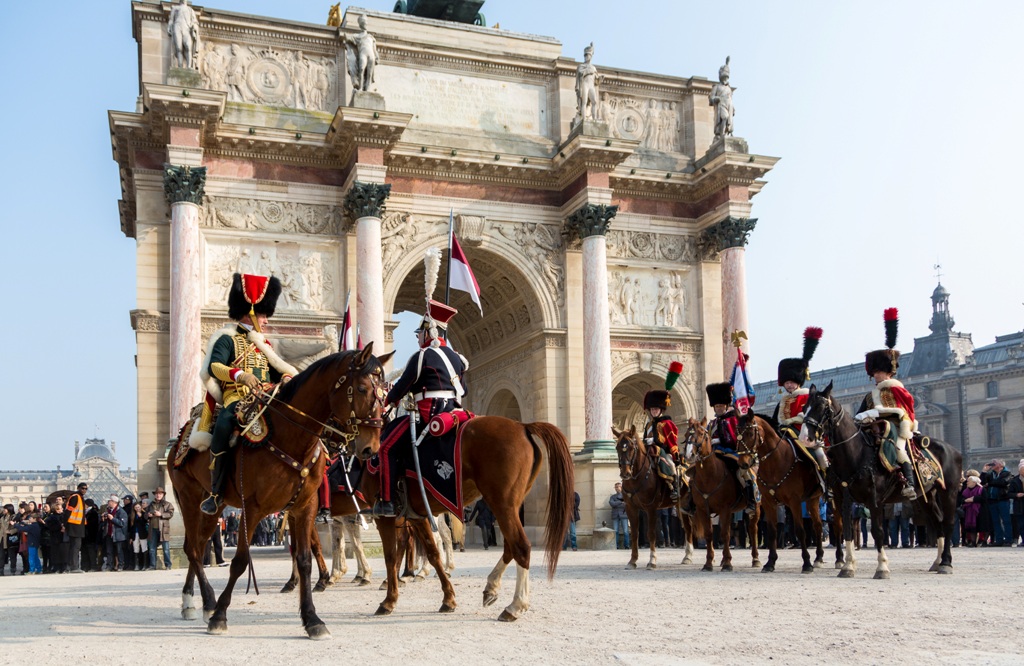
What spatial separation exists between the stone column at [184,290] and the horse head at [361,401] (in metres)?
15.6

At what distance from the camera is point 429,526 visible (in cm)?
1061

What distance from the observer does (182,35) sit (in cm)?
2425

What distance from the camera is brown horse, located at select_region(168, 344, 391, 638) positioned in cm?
833

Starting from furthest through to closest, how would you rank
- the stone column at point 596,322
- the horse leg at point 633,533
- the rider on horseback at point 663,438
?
the stone column at point 596,322 < the rider on horseback at point 663,438 < the horse leg at point 633,533

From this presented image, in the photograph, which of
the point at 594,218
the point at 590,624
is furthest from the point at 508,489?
the point at 594,218

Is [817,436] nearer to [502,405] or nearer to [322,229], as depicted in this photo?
[322,229]

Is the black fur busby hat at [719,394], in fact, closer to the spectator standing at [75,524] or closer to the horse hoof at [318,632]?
the horse hoof at [318,632]

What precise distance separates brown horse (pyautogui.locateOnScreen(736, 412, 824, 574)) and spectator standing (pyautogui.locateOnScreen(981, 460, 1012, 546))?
8.90 meters

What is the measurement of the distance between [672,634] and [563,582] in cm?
487

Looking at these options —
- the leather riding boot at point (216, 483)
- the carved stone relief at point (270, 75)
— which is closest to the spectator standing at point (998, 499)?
the leather riding boot at point (216, 483)

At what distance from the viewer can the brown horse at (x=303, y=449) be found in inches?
328

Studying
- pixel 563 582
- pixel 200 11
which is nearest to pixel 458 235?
pixel 200 11

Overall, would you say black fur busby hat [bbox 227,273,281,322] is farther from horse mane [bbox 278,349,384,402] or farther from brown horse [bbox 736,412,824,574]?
brown horse [bbox 736,412,824,574]

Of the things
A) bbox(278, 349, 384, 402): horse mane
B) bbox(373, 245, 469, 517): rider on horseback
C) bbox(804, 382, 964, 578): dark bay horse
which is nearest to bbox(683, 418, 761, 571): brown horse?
bbox(804, 382, 964, 578): dark bay horse
